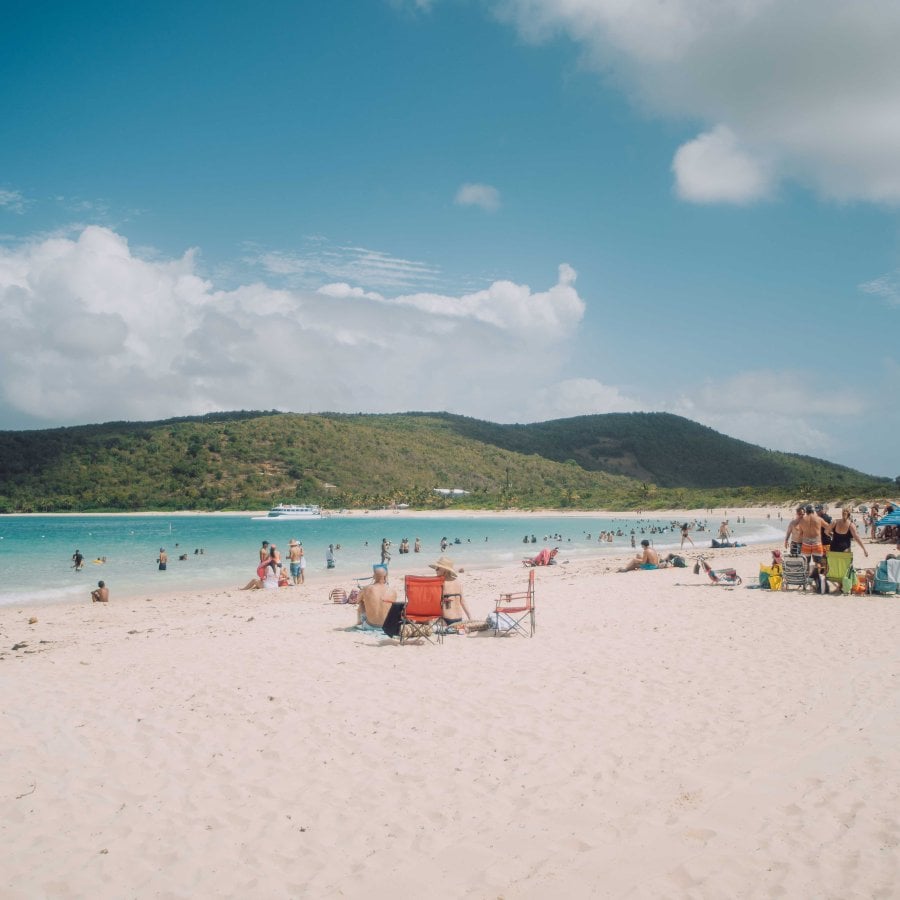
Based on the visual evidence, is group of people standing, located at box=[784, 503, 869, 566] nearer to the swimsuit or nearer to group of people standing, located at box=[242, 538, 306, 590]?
the swimsuit

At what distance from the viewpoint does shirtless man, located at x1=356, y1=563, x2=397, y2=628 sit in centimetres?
1116

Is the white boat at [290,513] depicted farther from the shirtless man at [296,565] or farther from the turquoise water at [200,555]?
the shirtless man at [296,565]

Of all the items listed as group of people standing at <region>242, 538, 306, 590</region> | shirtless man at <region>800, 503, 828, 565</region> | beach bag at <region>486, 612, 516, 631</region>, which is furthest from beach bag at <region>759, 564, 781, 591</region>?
group of people standing at <region>242, 538, 306, 590</region>

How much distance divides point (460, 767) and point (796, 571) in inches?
445

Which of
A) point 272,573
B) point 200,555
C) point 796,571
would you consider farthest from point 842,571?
point 200,555

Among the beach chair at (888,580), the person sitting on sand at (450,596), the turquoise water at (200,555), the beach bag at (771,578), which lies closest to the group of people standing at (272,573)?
the turquoise water at (200,555)

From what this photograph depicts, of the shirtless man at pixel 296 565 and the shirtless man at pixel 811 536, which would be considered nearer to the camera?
the shirtless man at pixel 811 536

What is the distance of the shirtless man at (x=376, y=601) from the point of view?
1116 cm

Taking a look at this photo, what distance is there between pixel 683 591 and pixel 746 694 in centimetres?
841

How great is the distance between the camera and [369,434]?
402 feet

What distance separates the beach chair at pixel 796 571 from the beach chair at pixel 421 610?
8.11 m

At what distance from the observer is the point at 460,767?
5.43m

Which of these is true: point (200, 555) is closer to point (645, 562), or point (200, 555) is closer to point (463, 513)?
point (645, 562)

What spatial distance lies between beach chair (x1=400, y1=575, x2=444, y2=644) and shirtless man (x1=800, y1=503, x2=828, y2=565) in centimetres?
860
